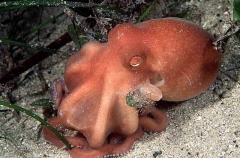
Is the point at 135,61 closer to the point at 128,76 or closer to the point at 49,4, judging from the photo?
the point at 128,76

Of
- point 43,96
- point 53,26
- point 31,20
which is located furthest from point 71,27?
point 31,20

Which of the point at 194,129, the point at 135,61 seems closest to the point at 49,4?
the point at 135,61

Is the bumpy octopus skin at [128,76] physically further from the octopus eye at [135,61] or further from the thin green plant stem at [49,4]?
the thin green plant stem at [49,4]

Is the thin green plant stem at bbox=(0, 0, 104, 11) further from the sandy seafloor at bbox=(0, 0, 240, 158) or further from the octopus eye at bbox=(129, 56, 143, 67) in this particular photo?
the sandy seafloor at bbox=(0, 0, 240, 158)

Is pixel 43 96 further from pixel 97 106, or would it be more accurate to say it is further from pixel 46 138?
pixel 97 106

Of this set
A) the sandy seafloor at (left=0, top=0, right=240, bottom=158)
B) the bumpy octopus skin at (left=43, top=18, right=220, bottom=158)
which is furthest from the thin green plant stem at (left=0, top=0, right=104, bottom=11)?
the sandy seafloor at (left=0, top=0, right=240, bottom=158)
